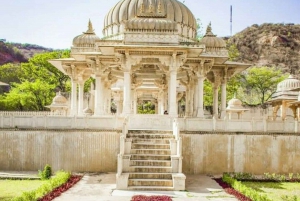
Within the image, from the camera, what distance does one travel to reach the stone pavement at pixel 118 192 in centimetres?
1286

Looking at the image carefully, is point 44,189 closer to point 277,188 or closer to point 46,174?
point 46,174

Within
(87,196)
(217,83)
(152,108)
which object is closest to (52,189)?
(87,196)

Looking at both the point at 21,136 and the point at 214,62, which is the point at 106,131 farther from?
the point at 214,62

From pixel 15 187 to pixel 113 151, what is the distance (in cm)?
525

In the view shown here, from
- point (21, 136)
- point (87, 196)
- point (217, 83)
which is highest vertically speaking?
point (217, 83)

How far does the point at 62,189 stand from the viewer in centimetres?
1387

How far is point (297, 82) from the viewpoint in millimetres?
25438

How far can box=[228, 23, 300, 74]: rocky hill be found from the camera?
2918 inches

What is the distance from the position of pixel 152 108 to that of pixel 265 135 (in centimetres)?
4112

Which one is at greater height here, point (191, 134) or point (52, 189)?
point (191, 134)

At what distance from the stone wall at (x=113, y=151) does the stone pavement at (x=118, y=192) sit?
5.97 ft

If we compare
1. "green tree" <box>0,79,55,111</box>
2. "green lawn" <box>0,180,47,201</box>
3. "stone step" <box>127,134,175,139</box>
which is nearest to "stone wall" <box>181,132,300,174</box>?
"stone step" <box>127,134,175,139</box>

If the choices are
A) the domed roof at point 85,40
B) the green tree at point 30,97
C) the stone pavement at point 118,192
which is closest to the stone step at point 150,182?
the stone pavement at point 118,192

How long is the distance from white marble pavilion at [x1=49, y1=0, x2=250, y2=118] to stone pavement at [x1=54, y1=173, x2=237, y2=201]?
14.1 ft
